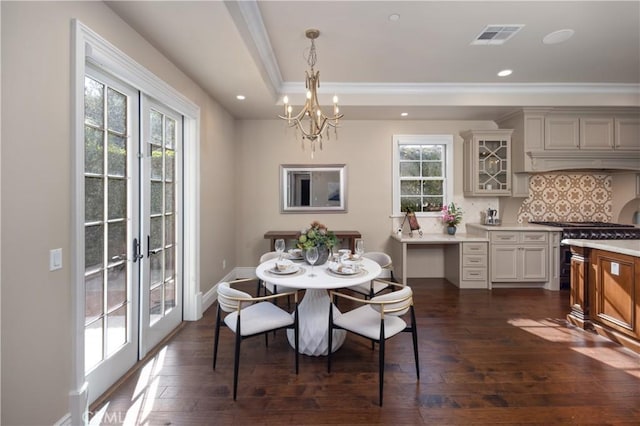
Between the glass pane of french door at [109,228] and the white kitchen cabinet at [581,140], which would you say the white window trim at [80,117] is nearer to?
the glass pane of french door at [109,228]

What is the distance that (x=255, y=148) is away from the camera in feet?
16.1

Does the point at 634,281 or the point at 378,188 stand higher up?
the point at 378,188

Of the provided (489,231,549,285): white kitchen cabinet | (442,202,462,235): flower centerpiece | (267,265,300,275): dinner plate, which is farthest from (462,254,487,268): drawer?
(267,265,300,275): dinner plate

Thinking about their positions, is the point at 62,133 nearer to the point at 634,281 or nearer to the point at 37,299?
the point at 37,299

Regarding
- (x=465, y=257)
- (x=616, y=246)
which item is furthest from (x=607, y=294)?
(x=465, y=257)

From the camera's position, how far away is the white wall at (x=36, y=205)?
134 cm

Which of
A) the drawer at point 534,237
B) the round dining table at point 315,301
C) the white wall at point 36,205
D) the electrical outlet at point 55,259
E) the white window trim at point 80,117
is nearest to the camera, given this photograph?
the white wall at point 36,205

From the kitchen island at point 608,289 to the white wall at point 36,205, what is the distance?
13.6 feet

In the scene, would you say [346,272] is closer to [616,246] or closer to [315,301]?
[315,301]

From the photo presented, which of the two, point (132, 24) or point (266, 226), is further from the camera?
point (266, 226)

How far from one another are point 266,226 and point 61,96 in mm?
3489

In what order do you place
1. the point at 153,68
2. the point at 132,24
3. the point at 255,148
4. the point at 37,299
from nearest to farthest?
the point at 37,299
the point at 132,24
the point at 153,68
the point at 255,148

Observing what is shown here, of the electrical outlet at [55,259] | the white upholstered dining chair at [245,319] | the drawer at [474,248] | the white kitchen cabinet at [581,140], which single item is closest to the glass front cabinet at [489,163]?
the white kitchen cabinet at [581,140]

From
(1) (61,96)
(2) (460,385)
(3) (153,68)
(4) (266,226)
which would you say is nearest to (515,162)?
(2) (460,385)
